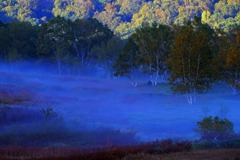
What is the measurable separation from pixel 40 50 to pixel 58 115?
209 feet

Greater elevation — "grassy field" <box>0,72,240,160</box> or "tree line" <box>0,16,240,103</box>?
"tree line" <box>0,16,240,103</box>

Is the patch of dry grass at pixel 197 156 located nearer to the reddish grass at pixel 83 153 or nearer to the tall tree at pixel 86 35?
the reddish grass at pixel 83 153

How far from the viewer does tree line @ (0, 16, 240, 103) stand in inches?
1871

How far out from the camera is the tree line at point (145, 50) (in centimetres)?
4753

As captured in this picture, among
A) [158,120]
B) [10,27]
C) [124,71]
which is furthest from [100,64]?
[158,120]

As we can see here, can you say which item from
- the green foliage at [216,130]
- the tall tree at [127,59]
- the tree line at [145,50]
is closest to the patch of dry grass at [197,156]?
the green foliage at [216,130]

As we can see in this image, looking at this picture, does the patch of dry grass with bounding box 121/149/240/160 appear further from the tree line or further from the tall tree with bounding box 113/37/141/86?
the tall tree with bounding box 113/37/141/86

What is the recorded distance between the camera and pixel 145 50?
213 feet

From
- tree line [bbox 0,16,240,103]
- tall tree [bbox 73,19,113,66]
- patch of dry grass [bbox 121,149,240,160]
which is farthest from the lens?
tall tree [bbox 73,19,113,66]

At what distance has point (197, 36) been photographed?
158ft

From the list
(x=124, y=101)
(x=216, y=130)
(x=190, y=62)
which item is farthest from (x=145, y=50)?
(x=216, y=130)

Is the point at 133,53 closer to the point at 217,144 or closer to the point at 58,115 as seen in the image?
the point at 58,115

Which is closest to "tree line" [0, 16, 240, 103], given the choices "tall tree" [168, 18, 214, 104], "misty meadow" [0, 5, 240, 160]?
"tall tree" [168, 18, 214, 104]

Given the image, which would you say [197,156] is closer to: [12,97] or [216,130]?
[216,130]
